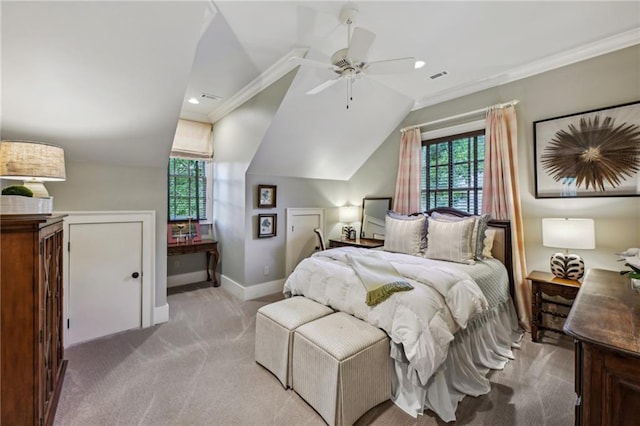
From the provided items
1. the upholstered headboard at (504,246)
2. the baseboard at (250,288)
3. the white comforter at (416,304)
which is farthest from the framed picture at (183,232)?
the upholstered headboard at (504,246)

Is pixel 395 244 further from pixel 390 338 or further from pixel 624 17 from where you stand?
pixel 624 17

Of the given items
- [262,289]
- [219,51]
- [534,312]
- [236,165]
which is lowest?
[262,289]

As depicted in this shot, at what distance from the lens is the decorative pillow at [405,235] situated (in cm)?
332

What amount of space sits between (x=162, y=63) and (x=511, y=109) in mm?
3599

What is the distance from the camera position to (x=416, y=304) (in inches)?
73.3

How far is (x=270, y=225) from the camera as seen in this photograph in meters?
4.23

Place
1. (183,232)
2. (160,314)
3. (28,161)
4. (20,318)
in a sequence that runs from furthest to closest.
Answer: (183,232), (160,314), (28,161), (20,318)

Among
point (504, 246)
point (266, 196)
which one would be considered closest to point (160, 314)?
point (266, 196)

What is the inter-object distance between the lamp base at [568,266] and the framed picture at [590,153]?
639 mm

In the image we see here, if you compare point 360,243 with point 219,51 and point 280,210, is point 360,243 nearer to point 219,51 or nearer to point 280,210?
point 280,210

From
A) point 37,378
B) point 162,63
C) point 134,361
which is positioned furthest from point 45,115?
point 134,361

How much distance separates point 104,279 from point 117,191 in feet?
3.04

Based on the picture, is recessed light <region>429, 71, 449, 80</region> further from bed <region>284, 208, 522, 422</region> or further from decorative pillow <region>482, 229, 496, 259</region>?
decorative pillow <region>482, 229, 496, 259</region>

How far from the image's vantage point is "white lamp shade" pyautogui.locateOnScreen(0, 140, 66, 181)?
175 centimetres
